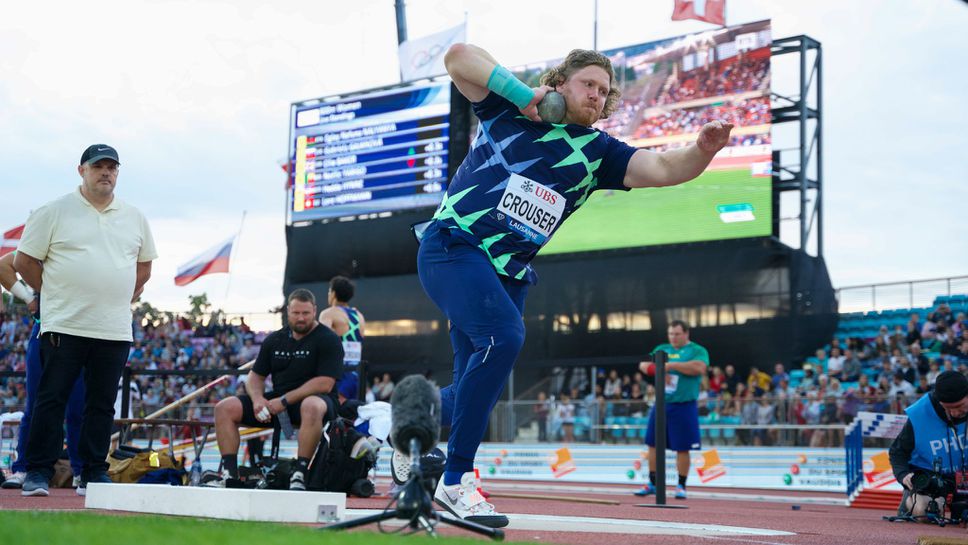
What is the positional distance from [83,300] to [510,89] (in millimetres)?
3149

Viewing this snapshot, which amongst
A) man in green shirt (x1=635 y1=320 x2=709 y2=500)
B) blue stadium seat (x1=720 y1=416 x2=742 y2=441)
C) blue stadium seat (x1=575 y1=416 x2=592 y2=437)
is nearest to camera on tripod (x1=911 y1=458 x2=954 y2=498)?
man in green shirt (x1=635 y1=320 x2=709 y2=500)

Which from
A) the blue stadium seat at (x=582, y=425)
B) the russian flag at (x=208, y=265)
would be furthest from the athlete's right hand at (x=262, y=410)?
the russian flag at (x=208, y=265)

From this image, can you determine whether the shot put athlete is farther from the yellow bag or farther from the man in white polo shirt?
the yellow bag

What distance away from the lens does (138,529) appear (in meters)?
2.58

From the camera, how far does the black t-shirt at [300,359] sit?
7.38m

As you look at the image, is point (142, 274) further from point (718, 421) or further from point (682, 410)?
point (718, 421)

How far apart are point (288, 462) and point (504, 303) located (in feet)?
12.3

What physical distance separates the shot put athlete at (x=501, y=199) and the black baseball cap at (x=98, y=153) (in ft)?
8.85

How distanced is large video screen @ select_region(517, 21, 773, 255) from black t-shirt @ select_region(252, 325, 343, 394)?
501 inches

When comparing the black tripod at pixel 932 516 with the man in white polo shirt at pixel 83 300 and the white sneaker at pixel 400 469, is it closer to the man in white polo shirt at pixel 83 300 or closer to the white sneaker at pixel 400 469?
the white sneaker at pixel 400 469

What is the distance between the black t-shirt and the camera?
24.2 feet

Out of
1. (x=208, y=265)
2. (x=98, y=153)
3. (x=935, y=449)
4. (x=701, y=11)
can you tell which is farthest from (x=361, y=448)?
(x=208, y=265)

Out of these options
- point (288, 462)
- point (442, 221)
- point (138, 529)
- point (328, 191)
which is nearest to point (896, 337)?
point (328, 191)

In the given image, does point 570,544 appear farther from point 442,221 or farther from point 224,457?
point 224,457
